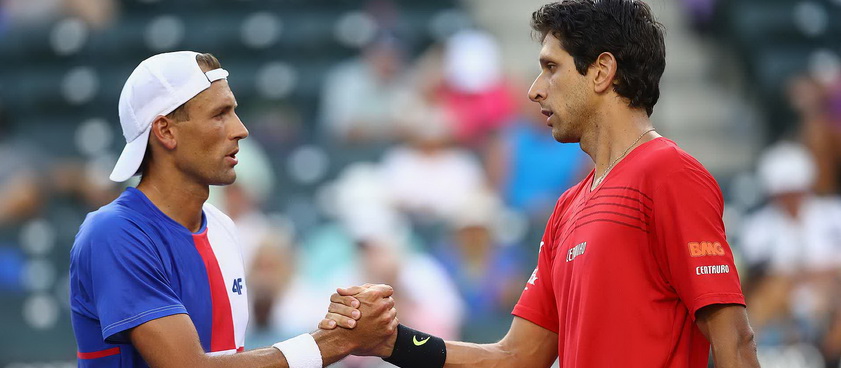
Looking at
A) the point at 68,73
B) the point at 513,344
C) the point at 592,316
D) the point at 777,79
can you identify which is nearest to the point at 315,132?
the point at 68,73

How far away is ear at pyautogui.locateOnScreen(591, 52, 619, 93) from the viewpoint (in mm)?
3855

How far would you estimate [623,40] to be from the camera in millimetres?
3828

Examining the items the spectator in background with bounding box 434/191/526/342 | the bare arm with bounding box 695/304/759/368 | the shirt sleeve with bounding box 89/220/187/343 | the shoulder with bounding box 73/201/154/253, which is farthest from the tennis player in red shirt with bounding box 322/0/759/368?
the spectator in background with bounding box 434/191/526/342

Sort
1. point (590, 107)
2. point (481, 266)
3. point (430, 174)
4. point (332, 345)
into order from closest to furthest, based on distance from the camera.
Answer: point (590, 107) → point (332, 345) → point (481, 266) → point (430, 174)

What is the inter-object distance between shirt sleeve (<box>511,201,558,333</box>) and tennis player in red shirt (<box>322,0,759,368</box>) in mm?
43

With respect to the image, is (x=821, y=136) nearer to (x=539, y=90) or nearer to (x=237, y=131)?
(x=539, y=90)

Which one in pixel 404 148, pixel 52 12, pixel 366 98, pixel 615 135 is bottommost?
pixel 615 135

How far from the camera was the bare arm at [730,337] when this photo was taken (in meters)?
3.43

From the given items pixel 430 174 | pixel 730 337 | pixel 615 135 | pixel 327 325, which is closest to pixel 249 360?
pixel 327 325

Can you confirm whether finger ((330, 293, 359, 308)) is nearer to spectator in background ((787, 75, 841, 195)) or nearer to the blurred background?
the blurred background

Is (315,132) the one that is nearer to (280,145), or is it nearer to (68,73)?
(280,145)

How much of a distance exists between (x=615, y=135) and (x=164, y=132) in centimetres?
159

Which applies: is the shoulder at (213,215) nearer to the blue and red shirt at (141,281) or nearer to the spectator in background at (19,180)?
the blue and red shirt at (141,281)

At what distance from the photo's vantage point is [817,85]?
9.86m
